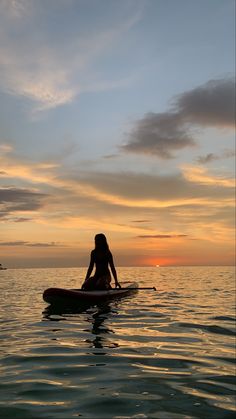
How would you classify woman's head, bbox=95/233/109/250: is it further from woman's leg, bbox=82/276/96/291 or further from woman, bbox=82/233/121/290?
woman's leg, bbox=82/276/96/291

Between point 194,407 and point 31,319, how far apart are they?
24.9 ft

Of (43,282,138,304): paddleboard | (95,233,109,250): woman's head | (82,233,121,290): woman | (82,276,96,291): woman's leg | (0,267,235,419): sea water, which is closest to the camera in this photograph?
(0,267,235,419): sea water

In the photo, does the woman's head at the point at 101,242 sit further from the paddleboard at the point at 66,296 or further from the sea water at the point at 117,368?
the sea water at the point at 117,368

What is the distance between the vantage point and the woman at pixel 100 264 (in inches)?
574

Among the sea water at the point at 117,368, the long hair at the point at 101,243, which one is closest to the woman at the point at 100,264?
the long hair at the point at 101,243

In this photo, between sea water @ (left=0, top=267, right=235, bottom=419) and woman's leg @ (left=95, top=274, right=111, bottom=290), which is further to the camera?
woman's leg @ (left=95, top=274, right=111, bottom=290)

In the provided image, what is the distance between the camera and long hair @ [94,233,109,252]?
14286 mm

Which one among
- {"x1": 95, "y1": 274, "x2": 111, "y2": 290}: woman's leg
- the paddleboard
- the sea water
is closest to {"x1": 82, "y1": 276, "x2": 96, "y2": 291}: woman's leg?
{"x1": 95, "y1": 274, "x2": 111, "y2": 290}: woman's leg

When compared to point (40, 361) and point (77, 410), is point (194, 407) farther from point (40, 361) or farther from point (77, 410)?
point (40, 361)

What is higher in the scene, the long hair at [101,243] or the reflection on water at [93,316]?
the long hair at [101,243]

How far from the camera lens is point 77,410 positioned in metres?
3.77

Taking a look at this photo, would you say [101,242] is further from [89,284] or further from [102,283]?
[89,284]

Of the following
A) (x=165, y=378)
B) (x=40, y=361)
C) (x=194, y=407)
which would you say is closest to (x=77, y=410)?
(x=194, y=407)

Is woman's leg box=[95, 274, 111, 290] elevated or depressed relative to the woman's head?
depressed
